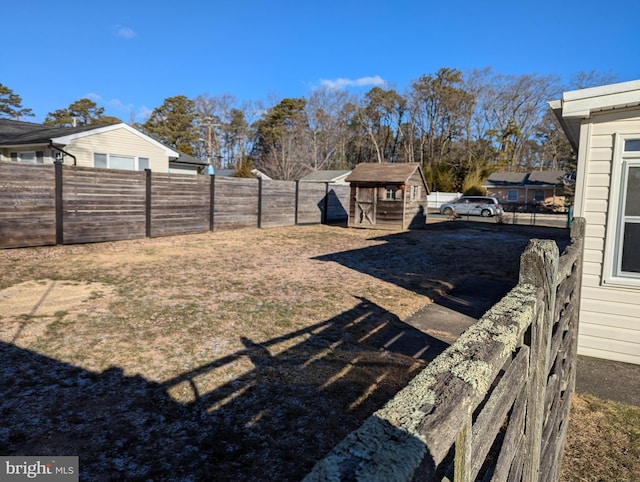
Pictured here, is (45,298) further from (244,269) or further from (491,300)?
(491,300)

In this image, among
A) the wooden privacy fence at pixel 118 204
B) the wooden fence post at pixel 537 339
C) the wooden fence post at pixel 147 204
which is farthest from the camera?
the wooden fence post at pixel 147 204

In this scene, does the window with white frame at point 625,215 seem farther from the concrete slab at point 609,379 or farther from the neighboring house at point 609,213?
the concrete slab at point 609,379

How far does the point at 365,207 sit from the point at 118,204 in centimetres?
1020

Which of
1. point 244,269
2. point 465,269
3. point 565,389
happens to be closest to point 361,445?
point 565,389

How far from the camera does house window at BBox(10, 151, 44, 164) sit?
15930 millimetres

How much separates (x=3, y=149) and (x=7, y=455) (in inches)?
750

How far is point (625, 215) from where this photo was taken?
3936 mm

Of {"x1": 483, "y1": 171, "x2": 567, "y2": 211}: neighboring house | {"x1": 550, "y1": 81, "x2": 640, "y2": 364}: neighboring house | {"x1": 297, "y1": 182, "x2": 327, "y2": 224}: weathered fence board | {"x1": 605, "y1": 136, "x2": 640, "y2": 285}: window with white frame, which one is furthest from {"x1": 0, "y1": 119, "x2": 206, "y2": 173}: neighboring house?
{"x1": 483, "y1": 171, "x2": 567, "y2": 211}: neighboring house

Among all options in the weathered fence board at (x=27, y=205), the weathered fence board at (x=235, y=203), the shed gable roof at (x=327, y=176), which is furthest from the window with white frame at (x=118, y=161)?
the shed gable roof at (x=327, y=176)

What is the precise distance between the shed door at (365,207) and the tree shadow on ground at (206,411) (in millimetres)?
13694

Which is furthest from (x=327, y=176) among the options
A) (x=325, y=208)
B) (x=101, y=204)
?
(x=101, y=204)

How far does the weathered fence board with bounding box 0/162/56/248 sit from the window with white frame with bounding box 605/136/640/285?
34.4 ft

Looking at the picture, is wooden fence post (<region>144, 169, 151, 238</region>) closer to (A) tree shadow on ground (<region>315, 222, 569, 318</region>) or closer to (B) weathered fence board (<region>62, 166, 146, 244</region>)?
(B) weathered fence board (<region>62, 166, 146, 244</region>)

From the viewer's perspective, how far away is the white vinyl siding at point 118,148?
15.7 metres
